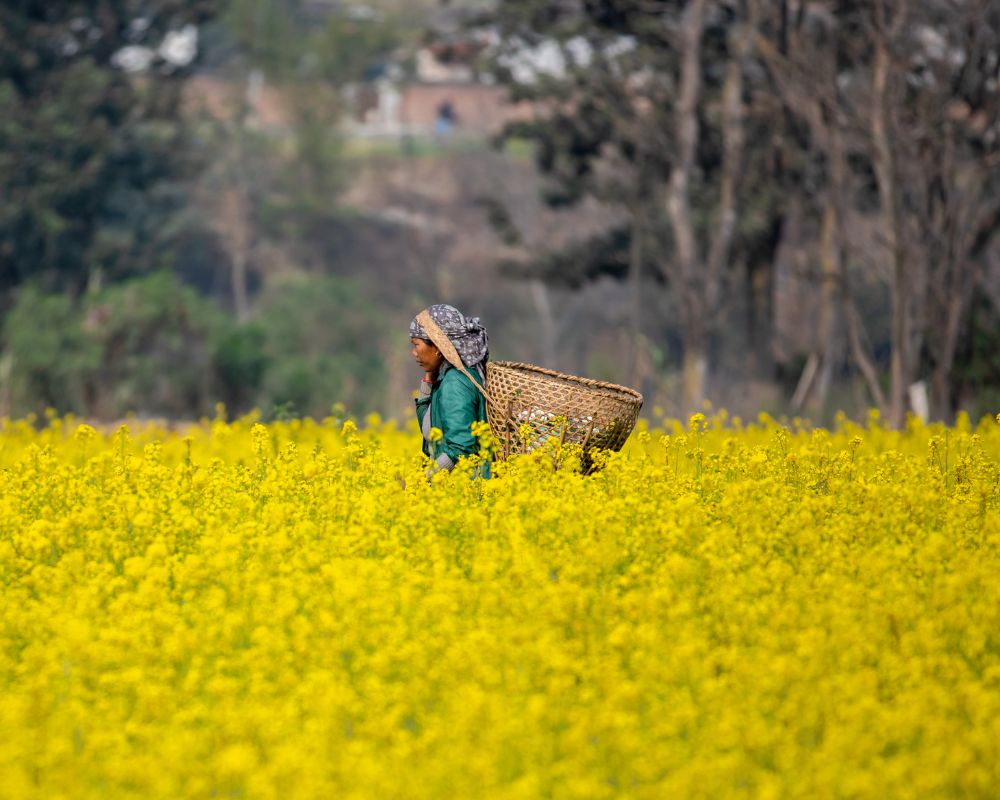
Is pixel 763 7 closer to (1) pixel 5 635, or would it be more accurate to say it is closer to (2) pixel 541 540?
(2) pixel 541 540

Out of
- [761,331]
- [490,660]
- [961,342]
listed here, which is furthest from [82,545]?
[761,331]

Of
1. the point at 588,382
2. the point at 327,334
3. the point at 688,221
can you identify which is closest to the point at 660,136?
the point at 688,221

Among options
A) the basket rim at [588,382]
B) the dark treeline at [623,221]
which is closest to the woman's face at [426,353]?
the basket rim at [588,382]

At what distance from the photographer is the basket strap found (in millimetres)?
7996

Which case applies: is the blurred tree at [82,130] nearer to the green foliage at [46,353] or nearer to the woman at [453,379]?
the green foliage at [46,353]

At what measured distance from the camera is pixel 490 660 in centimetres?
523

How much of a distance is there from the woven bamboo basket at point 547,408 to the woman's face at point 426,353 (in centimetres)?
29

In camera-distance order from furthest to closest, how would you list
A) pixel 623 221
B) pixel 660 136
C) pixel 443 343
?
pixel 623 221, pixel 660 136, pixel 443 343

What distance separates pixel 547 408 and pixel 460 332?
19.7 inches

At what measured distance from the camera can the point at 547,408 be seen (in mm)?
8148

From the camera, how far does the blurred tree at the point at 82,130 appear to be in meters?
33.0

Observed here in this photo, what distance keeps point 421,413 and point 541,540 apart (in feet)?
5.14

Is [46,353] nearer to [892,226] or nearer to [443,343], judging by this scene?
[892,226]

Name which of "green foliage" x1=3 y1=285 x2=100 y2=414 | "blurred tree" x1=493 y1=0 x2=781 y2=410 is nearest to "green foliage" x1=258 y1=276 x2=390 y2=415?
"green foliage" x1=3 y1=285 x2=100 y2=414
